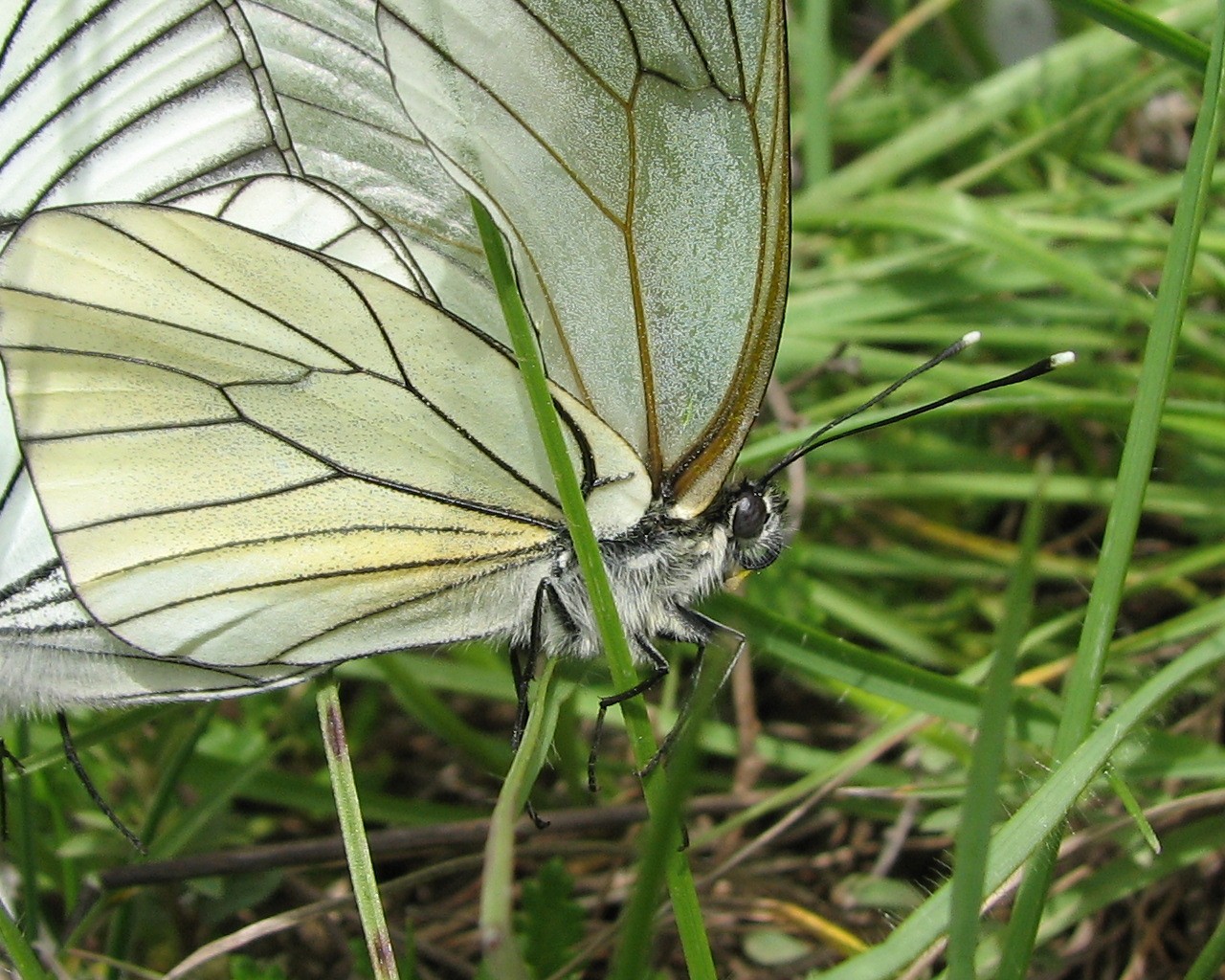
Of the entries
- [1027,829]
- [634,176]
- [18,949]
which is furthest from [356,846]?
[634,176]

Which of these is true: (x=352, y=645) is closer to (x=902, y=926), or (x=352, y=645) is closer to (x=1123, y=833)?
(x=902, y=926)

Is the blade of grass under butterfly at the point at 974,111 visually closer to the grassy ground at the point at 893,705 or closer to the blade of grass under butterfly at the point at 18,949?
the grassy ground at the point at 893,705

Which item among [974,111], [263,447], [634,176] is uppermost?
[974,111]

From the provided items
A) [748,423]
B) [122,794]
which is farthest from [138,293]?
[122,794]

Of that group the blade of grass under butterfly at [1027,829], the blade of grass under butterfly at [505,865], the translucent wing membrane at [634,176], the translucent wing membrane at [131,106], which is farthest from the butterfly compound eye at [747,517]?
the translucent wing membrane at [131,106]

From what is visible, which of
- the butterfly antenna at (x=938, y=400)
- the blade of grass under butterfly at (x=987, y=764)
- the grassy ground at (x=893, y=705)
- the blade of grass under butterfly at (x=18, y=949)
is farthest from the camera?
the grassy ground at (x=893, y=705)

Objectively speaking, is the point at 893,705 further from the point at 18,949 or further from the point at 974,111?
the point at 974,111
